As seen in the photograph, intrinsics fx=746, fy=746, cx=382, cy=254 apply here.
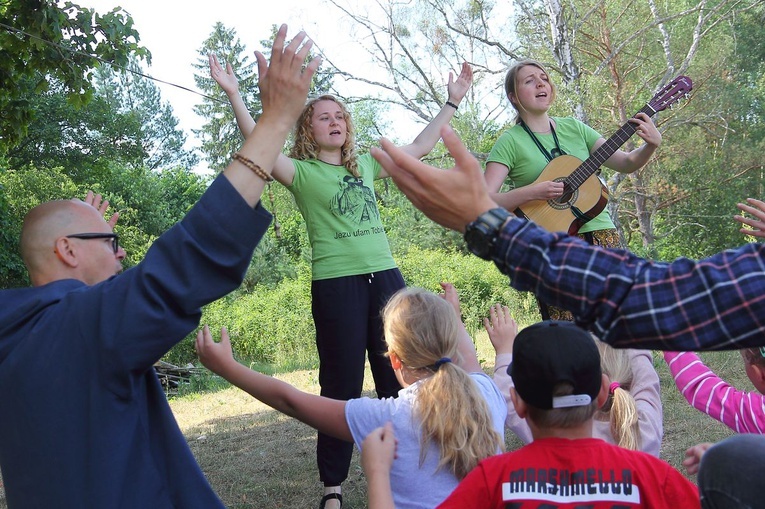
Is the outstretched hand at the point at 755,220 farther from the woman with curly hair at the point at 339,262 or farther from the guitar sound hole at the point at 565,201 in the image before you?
the woman with curly hair at the point at 339,262

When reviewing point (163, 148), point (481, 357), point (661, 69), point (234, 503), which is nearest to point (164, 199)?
point (661, 69)

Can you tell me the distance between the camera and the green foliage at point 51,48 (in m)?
5.35

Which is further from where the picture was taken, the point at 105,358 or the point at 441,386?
the point at 441,386

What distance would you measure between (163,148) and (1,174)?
49.1 meters

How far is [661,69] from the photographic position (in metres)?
20.0

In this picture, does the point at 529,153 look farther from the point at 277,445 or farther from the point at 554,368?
the point at 277,445

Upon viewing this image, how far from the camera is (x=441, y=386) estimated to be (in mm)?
2279

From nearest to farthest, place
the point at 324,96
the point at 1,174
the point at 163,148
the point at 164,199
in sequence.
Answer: the point at 324,96 < the point at 1,174 < the point at 164,199 < the point at 163,148

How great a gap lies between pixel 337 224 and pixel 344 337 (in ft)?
1.92

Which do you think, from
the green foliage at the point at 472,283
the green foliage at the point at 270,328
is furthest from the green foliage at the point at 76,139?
the green foliage at the point at 472,283

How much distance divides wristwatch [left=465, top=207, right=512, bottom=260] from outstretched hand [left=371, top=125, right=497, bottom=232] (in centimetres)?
2

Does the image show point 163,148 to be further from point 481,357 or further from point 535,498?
point 535,498

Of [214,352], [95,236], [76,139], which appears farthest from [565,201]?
[76,139]

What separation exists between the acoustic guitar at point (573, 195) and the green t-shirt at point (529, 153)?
0.05 metres
